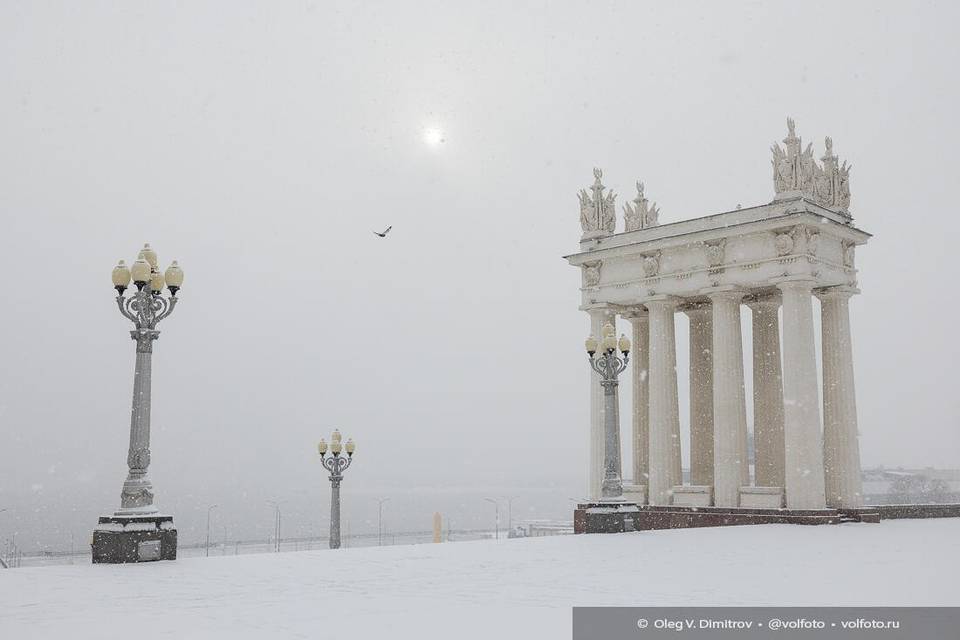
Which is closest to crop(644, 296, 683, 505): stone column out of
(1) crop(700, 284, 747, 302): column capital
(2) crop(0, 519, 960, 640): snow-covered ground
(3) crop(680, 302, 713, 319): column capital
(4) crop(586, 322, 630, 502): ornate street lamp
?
(1) crop(700, 284, 747, 302): column capital

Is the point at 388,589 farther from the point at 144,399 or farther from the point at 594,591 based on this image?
the point at 144,399

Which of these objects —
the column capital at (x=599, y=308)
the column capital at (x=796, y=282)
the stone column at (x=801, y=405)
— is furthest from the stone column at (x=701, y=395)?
the stone column at (x=801, y=405)

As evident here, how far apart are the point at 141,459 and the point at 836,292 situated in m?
26.9

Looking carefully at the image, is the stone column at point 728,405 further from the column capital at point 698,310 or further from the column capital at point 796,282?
the column capital at point 698,310

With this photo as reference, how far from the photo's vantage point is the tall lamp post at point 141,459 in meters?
17.5

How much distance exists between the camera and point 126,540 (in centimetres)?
1753

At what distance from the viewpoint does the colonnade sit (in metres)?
32.2

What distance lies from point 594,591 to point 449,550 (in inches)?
347

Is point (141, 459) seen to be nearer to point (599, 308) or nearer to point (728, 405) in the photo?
point (728, 405)

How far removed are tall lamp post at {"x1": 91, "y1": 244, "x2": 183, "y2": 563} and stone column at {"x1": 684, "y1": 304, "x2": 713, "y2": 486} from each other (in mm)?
25491

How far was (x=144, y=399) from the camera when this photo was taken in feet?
60.6

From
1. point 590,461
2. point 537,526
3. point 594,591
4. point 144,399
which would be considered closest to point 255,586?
point 594,591

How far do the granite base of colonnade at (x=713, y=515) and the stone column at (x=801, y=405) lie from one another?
594 mm

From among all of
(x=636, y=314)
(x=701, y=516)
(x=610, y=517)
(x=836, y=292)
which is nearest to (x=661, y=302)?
(x=636, y=314)
